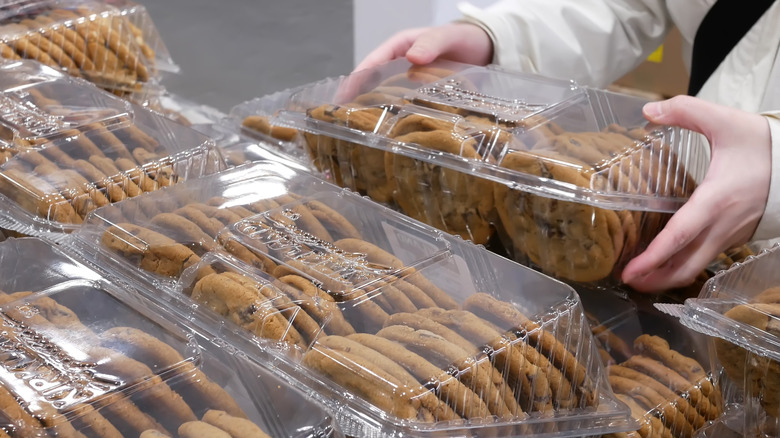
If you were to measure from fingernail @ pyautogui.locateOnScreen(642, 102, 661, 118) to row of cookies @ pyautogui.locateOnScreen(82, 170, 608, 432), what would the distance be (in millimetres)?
432

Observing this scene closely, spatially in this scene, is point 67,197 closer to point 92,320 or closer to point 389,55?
point 92,320

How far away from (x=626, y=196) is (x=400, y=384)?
480 mm

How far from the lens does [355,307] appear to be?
35.2 inches

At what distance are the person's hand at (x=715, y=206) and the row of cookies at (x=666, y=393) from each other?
0.13 metres

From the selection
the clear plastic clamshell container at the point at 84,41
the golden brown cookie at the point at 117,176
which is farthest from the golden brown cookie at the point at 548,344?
the clear plastic clamshell container at the point at 84,41

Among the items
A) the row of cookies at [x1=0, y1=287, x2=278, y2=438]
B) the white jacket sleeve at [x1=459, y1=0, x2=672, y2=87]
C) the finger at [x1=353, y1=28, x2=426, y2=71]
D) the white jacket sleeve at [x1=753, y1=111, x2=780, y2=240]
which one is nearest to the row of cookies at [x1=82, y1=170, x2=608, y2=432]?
the row of cookies at [x1=0, y1=287, x2=278, y2=438]

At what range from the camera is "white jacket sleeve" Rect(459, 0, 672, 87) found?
1.71 metres

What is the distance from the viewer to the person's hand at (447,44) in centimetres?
161

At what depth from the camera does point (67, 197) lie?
1184 mm

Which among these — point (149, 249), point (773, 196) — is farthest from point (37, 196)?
point (773, 196)

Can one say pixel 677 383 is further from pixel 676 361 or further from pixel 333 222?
pixel 333 222

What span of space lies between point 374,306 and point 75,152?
64cm

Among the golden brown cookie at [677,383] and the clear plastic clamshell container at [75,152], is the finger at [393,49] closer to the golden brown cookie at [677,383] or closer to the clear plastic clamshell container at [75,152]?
the clear plastic clamshell container at [75,152]

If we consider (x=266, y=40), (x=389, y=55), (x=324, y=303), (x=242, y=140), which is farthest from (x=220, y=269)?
(x=266, y=40)
